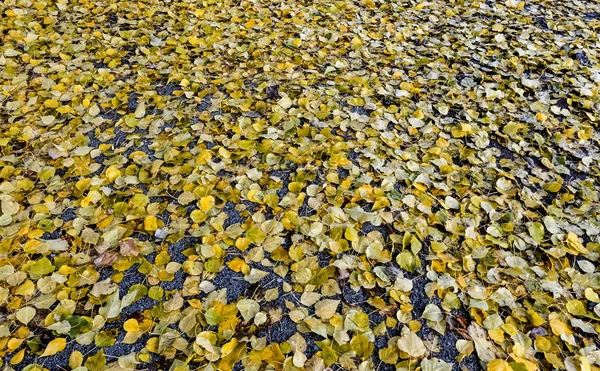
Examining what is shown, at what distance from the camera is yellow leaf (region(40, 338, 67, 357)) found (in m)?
1.35

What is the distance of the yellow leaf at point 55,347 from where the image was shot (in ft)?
4.43

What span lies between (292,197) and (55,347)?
3.36 ft

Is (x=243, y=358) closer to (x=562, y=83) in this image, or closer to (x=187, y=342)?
(x=187, y=342)

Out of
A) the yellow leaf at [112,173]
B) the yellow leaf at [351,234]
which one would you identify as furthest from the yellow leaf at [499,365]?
the yellow leaf at [112,173]

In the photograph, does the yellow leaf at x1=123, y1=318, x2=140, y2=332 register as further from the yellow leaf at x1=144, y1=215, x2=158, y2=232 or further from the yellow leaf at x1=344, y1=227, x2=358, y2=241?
the yellow leaf at x1=344, y1=227, x2=358, y2=241

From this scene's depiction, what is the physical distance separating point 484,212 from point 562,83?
141 centimetres

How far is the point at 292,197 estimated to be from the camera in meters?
1.88

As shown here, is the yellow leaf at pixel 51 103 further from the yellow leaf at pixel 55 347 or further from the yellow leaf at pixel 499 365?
the yellow leaf at pixel 499 365

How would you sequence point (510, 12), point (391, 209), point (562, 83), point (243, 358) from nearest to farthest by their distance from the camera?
point (243, 358) < point (391, 209) < point (562, 83) < point (510, 12)

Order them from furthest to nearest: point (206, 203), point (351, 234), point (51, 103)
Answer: point (51, 103) < point (206, 203) < point (351, 234)

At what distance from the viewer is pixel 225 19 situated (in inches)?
126

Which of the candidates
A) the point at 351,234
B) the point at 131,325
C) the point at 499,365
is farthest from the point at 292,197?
the point at 499,365

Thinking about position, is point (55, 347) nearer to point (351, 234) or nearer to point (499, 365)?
point (351, 234)

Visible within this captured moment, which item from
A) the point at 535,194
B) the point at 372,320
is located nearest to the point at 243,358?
the point at 372,320
